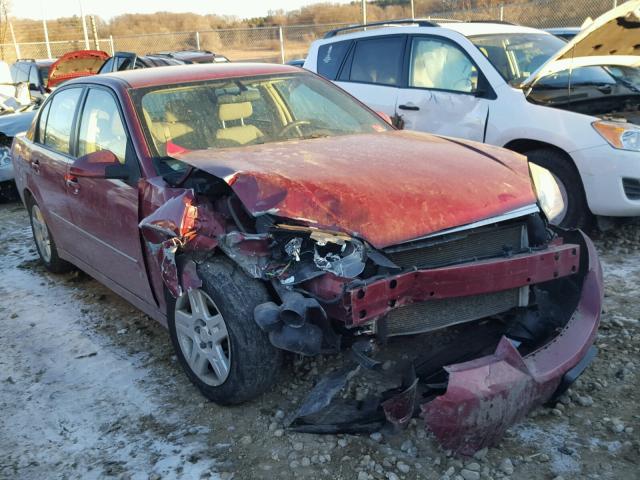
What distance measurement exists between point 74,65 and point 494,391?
1454cm

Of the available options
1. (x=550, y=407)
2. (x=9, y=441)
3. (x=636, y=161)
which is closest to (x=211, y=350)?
(x=9, y=441)

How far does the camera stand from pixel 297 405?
10.2 feet

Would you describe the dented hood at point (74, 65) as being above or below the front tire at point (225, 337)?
above

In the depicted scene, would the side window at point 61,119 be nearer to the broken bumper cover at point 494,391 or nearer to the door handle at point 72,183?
the door handle at point 72,183

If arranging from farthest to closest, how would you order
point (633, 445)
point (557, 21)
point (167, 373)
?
point (557, 21) → point (167, 373) → point (633, 445)

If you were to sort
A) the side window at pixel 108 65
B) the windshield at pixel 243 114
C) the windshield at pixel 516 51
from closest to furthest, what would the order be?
1. the windshield at pixel 243 114
2. the windshield at pixel 516 51
3. the side window at pixel 108 65

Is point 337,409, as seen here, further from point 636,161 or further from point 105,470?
point 636,161

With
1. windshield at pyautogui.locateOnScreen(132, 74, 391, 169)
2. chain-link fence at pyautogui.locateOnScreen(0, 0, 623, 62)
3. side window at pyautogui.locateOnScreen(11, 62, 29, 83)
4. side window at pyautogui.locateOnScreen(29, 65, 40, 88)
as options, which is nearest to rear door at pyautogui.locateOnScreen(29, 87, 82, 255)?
windshield at pyautogui.locateOnScreen(132, 74, 391, 169)

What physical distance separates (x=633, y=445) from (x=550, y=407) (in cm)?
39

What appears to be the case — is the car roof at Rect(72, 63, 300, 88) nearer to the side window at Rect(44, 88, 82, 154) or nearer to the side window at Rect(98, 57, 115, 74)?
the side window at Rect(44, 88, 82, 154)

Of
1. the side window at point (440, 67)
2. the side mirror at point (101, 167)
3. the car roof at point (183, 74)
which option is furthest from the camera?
the side window at point (440, 67)

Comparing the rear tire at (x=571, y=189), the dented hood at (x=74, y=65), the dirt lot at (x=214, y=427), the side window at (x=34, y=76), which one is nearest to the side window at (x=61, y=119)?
the dirt lot at (x=214, y=427)

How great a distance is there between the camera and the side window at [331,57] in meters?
7.23

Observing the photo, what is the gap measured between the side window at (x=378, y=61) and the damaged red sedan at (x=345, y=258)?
296 cm
